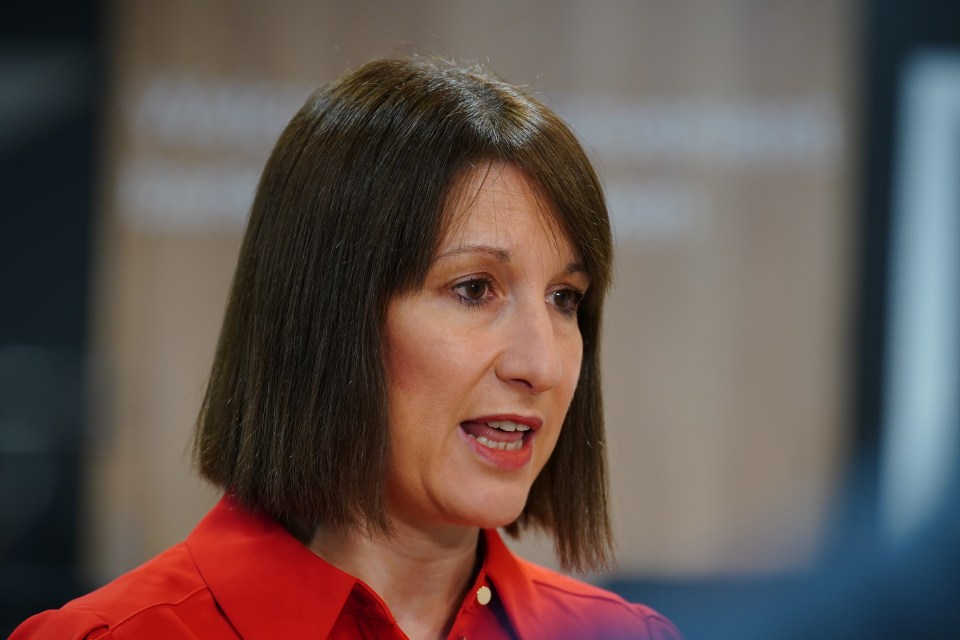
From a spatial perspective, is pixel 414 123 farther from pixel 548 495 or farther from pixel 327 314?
pixel 548 495

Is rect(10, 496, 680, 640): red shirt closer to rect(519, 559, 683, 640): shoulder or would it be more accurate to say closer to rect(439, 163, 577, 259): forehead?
rect(519, 559, 683, 640): shoulder

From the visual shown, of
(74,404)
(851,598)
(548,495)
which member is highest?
(548,495)

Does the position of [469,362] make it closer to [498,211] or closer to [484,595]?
[498,211]

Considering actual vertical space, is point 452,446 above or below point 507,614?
above

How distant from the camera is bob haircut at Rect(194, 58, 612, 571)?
139cm

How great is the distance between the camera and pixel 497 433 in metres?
1.44

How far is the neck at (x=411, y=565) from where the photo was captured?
147cm

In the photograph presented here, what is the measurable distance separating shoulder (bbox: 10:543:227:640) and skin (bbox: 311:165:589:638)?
7.0 inches

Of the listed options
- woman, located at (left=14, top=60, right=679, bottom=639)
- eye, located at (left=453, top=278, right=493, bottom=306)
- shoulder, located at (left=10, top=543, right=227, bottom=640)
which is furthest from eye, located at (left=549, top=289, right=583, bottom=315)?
shoulder, located at (left=10, top=543, right=227, bottom=640)

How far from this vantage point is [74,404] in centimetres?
451

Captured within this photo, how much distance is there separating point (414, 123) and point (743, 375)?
3.52m

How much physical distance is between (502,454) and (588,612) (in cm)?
40

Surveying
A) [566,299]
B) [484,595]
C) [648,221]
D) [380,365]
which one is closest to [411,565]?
[484,595]

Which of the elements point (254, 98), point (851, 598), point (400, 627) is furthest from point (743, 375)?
point (400, 627)
